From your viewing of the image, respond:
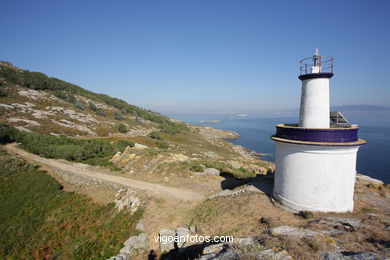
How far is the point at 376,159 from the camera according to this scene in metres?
49.9

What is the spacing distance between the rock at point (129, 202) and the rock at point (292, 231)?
892 cm

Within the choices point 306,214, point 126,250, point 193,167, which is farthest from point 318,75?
point 193,167

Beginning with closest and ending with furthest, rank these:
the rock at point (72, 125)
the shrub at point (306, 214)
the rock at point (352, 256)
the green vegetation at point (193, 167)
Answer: the rock at point (352, 256), the shrub at point (306, 214), the green vegetation at point (193, 167), the rock at point (72, 125)

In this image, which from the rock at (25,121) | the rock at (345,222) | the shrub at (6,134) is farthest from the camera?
the rock at (25,121)

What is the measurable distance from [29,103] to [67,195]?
122 feet

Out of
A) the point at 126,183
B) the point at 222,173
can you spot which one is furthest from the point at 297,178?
the point at 126,183

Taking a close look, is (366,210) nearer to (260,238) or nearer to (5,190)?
(260,238)

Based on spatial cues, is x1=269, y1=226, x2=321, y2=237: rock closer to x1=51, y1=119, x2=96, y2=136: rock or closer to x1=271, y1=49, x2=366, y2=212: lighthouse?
x1=271, y1=49, x2=366, y2=212: lighthouse

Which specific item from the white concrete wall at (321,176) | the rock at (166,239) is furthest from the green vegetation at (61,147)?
the white concrete wall at (321,176)

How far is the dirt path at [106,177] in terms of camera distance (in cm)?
1490

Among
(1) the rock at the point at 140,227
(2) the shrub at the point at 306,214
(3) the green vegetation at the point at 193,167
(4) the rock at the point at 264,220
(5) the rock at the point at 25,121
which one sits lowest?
(1) the rock at the point at 140,227

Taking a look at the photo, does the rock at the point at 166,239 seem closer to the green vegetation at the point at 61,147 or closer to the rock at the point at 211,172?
the rock at the point at 211,172

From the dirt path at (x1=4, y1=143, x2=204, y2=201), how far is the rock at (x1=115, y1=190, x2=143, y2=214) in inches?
41.5

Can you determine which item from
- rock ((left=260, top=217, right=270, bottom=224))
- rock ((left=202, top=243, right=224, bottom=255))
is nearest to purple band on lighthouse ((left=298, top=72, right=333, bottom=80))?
rock ((left=260, top=217, right=270, bottom=224))
